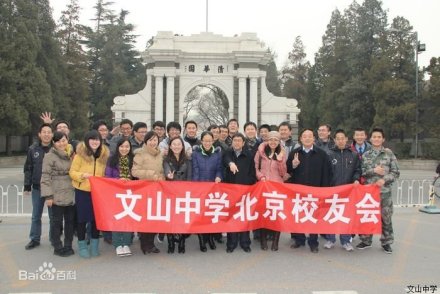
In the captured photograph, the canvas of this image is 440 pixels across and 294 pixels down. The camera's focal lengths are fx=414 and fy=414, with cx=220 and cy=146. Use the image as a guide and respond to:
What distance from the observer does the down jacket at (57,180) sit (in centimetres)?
524

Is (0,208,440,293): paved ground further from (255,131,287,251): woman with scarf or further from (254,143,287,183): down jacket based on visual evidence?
(254,143,287,183): down jacket

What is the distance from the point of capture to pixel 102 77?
37938mm

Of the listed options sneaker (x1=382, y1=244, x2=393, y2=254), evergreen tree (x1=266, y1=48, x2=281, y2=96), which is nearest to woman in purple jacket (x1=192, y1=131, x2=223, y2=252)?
sneaker (x1=382, y1=244, x2=393, y2=254)

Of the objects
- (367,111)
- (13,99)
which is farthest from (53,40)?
(367,111)

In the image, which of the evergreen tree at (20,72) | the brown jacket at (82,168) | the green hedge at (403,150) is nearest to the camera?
the brown jacket at (82,168)

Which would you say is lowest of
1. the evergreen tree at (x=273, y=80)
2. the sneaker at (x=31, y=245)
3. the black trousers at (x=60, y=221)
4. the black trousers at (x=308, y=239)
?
the sneaker at (x=31, y=245)

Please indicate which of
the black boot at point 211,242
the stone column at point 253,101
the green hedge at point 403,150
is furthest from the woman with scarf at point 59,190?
the green hedge at point 403,150

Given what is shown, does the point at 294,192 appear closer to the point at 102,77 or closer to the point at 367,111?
the point at 367,111

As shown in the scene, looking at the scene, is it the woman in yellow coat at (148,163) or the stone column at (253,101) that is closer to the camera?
the woman in yellow coat at (148,163)

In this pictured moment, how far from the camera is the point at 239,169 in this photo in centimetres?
571

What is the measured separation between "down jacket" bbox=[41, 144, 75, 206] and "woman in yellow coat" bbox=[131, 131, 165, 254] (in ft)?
2.74

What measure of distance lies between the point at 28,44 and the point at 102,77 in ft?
47.9

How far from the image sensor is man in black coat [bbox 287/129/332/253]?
5738 mm

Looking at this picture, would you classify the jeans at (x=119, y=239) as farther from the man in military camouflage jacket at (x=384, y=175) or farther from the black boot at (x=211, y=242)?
the man in military camouflage jacket at (x=384, y=175)
